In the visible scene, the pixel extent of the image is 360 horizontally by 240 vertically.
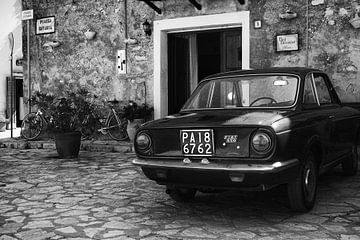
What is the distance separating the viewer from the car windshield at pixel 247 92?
4.54m

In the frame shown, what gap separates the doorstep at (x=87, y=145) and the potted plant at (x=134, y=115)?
328 mm

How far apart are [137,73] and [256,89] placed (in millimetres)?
6256

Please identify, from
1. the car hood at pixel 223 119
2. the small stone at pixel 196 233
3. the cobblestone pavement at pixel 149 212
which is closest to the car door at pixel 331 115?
the cobblestone pavement at pixel 149 212

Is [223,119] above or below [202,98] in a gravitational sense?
below

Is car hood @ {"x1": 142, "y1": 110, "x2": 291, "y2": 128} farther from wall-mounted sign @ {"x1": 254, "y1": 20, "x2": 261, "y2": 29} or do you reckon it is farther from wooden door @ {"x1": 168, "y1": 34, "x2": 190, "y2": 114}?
wooden door @ {"x1": 168, "y1": 34, "x2": 190, "y2": 114}

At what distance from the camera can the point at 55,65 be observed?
11.8 meters

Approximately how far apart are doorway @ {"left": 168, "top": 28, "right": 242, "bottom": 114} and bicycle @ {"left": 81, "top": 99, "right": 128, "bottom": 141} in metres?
1.22

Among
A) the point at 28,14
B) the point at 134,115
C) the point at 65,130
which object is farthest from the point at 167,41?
the point at 28,14

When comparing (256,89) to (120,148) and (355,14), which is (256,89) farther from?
(120,148)

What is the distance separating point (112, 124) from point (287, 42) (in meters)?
4.58

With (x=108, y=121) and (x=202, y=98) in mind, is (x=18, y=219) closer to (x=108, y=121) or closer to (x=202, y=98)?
(x=202, y=98)

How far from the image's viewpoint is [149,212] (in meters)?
4.51

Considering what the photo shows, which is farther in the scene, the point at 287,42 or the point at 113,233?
the point at 287,42

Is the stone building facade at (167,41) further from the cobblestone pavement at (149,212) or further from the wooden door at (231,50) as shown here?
the cobblestone pavement at (149,212)
